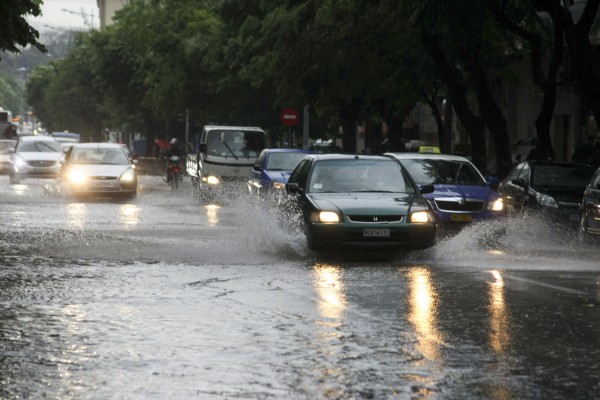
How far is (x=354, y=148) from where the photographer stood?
50.7m

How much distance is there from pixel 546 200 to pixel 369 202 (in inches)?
230

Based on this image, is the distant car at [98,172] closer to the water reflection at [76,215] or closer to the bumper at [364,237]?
the water reflection at [76,215]

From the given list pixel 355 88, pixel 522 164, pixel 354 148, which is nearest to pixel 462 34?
pixel 522 164

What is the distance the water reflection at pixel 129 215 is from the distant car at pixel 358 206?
6165 millimetres

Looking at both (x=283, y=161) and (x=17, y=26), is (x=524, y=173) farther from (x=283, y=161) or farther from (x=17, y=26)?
(x=17, y=26)

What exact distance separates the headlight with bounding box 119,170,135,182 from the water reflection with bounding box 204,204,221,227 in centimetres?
281

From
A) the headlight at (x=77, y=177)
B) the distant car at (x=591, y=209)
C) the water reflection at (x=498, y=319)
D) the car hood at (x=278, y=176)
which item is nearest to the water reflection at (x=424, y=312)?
the water reflection at (x=498, y=319)

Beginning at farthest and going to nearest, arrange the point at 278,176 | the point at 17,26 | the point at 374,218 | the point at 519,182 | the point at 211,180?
the point at 211,180 → the point at 17,26 → the point at 278,176 → the point at 519,182 → the point at 374,218

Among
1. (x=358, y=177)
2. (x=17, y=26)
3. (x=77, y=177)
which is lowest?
(x=77, y=177)

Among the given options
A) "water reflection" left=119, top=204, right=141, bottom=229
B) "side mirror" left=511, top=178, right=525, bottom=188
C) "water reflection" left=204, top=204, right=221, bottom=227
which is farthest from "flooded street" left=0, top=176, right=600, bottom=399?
"water reflection" left=204, top=204, right=221, bottom=227

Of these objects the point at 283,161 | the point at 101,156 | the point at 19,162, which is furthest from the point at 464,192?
the point at 19,162

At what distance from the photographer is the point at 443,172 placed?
23797mm

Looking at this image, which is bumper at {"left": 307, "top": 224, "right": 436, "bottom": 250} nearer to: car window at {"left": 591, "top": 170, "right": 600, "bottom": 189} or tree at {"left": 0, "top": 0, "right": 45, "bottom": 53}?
car window at {"left": 591, "top": 170, "right": 600, "bottom": 189}

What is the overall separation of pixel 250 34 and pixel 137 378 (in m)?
44.0
